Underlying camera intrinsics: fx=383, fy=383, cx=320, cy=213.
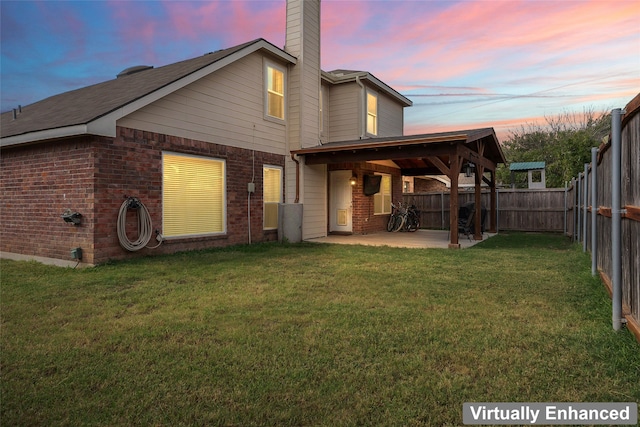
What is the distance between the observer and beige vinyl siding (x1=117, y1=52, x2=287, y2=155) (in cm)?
Answer: 784

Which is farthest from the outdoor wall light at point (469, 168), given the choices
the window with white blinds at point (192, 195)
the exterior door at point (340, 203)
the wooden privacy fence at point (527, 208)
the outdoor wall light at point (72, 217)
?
the outdoor wall light at point (72, 217)

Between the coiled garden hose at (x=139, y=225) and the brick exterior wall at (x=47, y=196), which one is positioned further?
the coiled garden hose at (x=139, y=225)

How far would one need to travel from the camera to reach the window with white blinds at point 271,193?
1057 centimetres

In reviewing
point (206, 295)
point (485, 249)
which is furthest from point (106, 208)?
point (485, 249)

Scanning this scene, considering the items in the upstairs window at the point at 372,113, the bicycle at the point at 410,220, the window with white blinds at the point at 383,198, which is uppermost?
the upstairs window at the point at 372,113

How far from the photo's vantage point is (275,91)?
10.9 m

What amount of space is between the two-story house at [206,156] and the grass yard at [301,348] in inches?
73.1

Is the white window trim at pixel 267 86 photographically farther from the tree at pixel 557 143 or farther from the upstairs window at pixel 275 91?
the tree at pixel 557 143

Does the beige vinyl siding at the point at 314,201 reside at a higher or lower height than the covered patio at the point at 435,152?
lower

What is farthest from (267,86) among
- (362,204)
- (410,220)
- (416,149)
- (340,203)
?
(410,220)

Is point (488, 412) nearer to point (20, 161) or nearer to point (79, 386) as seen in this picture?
point (79, 386)

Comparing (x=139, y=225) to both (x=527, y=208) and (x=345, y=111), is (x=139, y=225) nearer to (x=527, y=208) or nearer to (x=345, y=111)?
(x=345, y=111)

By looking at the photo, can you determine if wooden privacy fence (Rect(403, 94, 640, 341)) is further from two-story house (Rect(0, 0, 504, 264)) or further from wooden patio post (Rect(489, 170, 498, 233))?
two-story house (Rect(0, 0, 504, 264))

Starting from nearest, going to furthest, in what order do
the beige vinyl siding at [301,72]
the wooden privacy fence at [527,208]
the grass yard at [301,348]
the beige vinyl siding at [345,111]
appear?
the grass yard at [301,348]
the beige vinyl siding at [301,72]
the beige vinyl siding at [345,111]
the wooden privacy fence at [527,208]
